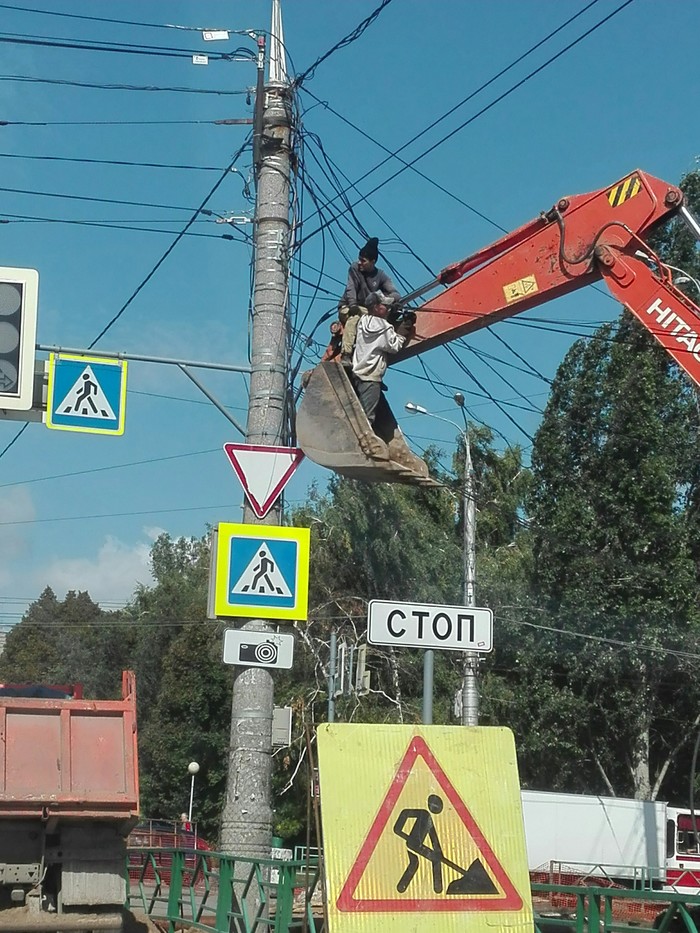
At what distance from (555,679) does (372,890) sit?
85.3 feet

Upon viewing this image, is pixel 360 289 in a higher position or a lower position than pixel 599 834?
higher

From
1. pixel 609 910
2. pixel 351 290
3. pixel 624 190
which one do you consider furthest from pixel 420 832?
pixel 351 290

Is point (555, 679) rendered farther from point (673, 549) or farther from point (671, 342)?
point (671, 342)

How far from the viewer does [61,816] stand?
32.0ft

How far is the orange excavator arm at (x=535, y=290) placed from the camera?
29.1ft

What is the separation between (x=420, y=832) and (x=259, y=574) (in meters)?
4.48

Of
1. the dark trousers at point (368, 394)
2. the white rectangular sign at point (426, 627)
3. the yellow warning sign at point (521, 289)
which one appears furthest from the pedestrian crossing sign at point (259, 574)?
the yellow warning sign at point (521, 289)

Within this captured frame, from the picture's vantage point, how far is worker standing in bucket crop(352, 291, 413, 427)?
32.8 feet

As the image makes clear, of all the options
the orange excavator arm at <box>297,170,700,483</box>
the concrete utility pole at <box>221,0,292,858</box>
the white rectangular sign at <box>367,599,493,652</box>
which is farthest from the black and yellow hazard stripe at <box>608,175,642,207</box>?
the white rectangular sign at <box>367,599,493,652</box>

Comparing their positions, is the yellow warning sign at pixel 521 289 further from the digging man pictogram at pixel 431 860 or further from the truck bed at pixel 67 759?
the digging man pictogram at pixel 431 860

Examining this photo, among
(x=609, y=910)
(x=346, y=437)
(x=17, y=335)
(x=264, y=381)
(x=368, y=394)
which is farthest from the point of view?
(x=264, y=381)

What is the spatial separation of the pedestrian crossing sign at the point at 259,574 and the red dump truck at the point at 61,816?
1.80 meters

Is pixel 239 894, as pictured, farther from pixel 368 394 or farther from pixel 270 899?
pixel 368 394

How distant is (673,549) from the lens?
28.8 meters
